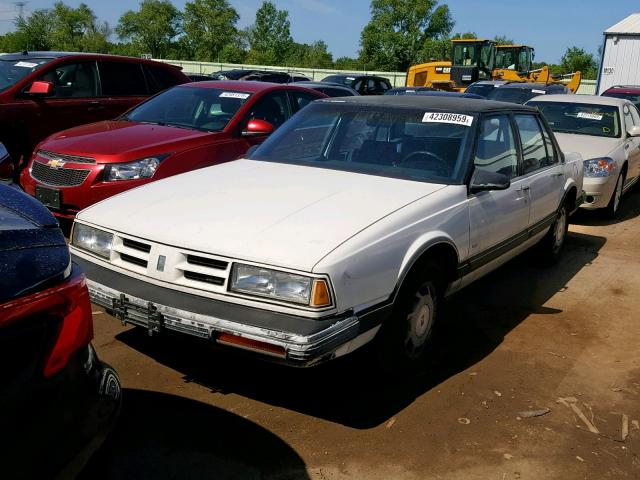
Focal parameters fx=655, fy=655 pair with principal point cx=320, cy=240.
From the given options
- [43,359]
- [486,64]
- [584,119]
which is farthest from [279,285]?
[486,64]

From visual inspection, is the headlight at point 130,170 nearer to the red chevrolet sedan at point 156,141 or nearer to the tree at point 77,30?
the red chevrolet sedan at point 156,141

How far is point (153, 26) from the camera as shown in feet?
238

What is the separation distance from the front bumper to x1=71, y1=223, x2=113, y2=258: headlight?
0.74 feet

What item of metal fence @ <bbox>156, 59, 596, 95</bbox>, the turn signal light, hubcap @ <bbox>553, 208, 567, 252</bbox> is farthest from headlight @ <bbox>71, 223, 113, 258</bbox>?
metal fence @ <bbox>156, 59, 596, 95</bbox>

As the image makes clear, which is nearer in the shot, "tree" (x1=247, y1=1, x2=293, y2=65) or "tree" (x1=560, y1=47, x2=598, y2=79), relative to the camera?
"tree" (x1=560, y1=47, x2=598, y2=79)

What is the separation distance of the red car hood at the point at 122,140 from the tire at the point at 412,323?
10.6 ft

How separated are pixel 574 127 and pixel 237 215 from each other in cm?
717

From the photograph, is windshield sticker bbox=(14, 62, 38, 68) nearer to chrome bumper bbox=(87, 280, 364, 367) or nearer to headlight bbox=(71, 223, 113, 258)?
headlight bbox=(71, 223, 113, 258)

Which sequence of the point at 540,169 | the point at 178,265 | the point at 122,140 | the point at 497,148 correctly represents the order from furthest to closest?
1. the point at 122,140
2. the point at 540,169
3. the point at 497,148
4. the point at 178,265

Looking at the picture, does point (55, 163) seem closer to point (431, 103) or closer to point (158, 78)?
point (431, 103)

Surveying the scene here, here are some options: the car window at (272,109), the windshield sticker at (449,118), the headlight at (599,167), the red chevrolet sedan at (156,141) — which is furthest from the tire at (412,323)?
the headlight at (599,167)

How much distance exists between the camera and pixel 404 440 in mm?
3271

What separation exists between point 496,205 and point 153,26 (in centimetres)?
7467

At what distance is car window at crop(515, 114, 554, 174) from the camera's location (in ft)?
17.1
